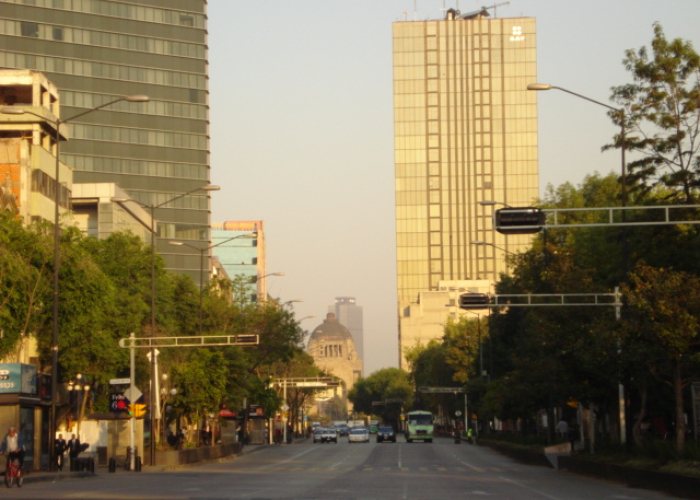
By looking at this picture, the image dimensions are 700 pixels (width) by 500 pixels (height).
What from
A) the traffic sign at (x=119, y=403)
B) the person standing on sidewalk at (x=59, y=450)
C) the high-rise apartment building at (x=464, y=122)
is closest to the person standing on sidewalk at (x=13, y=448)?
the person standing on sidewalk at (x=59, y=450)

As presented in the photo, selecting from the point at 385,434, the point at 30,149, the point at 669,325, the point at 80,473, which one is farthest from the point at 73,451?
the point at 385,434

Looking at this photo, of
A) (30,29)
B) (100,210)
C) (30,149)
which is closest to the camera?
(30,149)

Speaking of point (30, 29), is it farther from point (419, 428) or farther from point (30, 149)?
point (30, 149)

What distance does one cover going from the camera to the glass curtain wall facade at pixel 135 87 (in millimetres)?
120938

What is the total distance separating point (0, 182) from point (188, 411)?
51.1 feet

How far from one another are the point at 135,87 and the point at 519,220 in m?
106

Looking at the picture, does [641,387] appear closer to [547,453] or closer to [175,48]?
[547,453]

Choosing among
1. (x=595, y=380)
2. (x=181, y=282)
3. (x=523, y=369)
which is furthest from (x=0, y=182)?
(x=595, y=380)

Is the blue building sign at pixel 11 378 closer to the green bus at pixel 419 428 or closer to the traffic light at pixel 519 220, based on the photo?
the traffic light at pixel 519 220

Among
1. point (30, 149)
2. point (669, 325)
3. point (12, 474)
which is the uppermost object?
point (30, 149)

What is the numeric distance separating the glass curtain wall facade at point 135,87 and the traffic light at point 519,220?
97.9 meters

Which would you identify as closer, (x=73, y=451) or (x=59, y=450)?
(x=59, y=450)

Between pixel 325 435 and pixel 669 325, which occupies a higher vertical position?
pixel 669 325

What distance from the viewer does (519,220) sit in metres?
25.7
